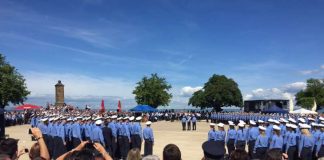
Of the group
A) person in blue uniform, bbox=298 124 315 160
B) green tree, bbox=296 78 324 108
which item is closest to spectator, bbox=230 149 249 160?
person in blue uniform, bbox=298 124 315 160

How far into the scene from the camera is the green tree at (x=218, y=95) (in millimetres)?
71312

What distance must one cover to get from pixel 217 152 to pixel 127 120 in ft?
43.5

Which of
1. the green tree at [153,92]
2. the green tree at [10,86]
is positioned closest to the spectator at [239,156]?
the green tree at [10,86]

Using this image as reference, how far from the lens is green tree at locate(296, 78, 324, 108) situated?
8275 cm

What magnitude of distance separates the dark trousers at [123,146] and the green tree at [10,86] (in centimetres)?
3320

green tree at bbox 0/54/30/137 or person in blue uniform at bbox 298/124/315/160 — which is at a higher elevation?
green tree at bbox 0/54/30/137

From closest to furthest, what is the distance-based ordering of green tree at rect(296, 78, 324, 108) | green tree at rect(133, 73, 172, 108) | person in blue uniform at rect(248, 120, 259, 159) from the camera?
1. person in blue uniform at rect(248, 120, 259, 159)
2. green tree at rect(133, 73, 172, 108)
3. green tree at rect(296, 78, 324, 108)

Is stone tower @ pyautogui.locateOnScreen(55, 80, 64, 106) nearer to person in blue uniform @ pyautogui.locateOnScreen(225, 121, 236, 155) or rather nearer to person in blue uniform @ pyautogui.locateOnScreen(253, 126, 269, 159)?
person in blue uniform @ pyautogui.locateOnScreen(225, 121, 236, 155)

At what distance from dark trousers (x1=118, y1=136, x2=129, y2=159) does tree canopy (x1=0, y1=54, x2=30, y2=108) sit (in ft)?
109

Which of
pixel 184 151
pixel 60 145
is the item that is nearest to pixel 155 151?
pixel 184 151

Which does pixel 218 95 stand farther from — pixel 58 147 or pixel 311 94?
pixel 58 147

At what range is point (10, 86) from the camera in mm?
47906

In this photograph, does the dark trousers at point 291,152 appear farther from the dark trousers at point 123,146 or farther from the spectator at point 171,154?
the spectator at point 171,154

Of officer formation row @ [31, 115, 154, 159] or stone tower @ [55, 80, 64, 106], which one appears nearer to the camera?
officer formation row @ [31, 115, 154, 159]
